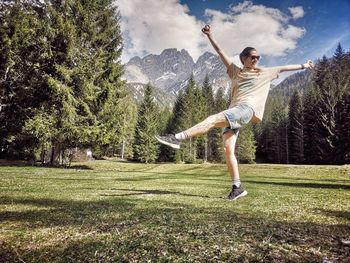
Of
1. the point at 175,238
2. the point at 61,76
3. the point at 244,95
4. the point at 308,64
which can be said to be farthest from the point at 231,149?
the point at 61,76

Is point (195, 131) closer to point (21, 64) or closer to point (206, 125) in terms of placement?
point (206, 125)

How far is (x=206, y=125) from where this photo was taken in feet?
20.0

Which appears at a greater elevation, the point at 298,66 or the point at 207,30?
the point at 207,30

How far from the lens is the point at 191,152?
73000 millimetres

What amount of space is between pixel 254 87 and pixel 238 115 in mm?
891

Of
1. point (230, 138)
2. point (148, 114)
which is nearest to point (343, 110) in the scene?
point (148, 114)

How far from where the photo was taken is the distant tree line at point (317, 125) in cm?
6662

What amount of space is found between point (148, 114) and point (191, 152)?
49.4 feet

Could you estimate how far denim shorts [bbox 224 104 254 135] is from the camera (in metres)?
6.39

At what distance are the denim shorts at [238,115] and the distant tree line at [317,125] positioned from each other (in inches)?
2180

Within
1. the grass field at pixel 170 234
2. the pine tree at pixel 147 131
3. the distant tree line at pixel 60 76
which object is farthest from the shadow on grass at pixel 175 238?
the pine tree at pixel 147 131

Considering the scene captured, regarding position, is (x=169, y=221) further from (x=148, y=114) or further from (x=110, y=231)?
(x=148, y=114)

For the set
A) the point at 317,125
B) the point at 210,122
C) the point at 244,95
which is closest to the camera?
the point at 210,122

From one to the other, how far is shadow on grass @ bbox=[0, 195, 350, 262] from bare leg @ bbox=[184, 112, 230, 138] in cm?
168
